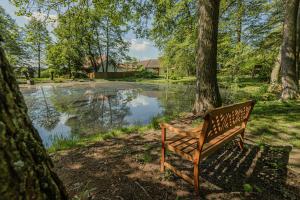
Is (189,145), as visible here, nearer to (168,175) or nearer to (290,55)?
(168,175)

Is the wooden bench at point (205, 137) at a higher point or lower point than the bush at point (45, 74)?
lower

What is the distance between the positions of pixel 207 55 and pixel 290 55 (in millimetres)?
4714

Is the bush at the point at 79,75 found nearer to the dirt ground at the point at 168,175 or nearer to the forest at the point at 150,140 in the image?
the forest at the point at 150,140

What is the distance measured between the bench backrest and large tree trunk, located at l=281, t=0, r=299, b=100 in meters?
5.88

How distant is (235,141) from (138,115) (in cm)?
471

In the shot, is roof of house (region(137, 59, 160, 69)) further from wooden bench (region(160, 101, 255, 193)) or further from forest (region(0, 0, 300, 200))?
wooden bench (region(160, 101, 255, 193))

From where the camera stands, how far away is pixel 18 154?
1.02 metres

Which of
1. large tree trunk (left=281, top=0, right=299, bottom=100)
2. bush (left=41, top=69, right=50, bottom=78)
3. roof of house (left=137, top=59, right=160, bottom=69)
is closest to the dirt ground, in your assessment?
large tree trunk (left=281, top=0, right=299, bottom=100)

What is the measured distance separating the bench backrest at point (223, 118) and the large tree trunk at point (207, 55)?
88.9 inches

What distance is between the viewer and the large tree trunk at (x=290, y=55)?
295 inches

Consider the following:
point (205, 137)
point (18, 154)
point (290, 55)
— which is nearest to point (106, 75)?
point (290, 55)

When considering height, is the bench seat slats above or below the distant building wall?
below

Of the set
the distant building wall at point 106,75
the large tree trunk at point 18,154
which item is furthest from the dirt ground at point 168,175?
the distant building wall at point 106,75

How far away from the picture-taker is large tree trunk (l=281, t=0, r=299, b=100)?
750 centimetres
